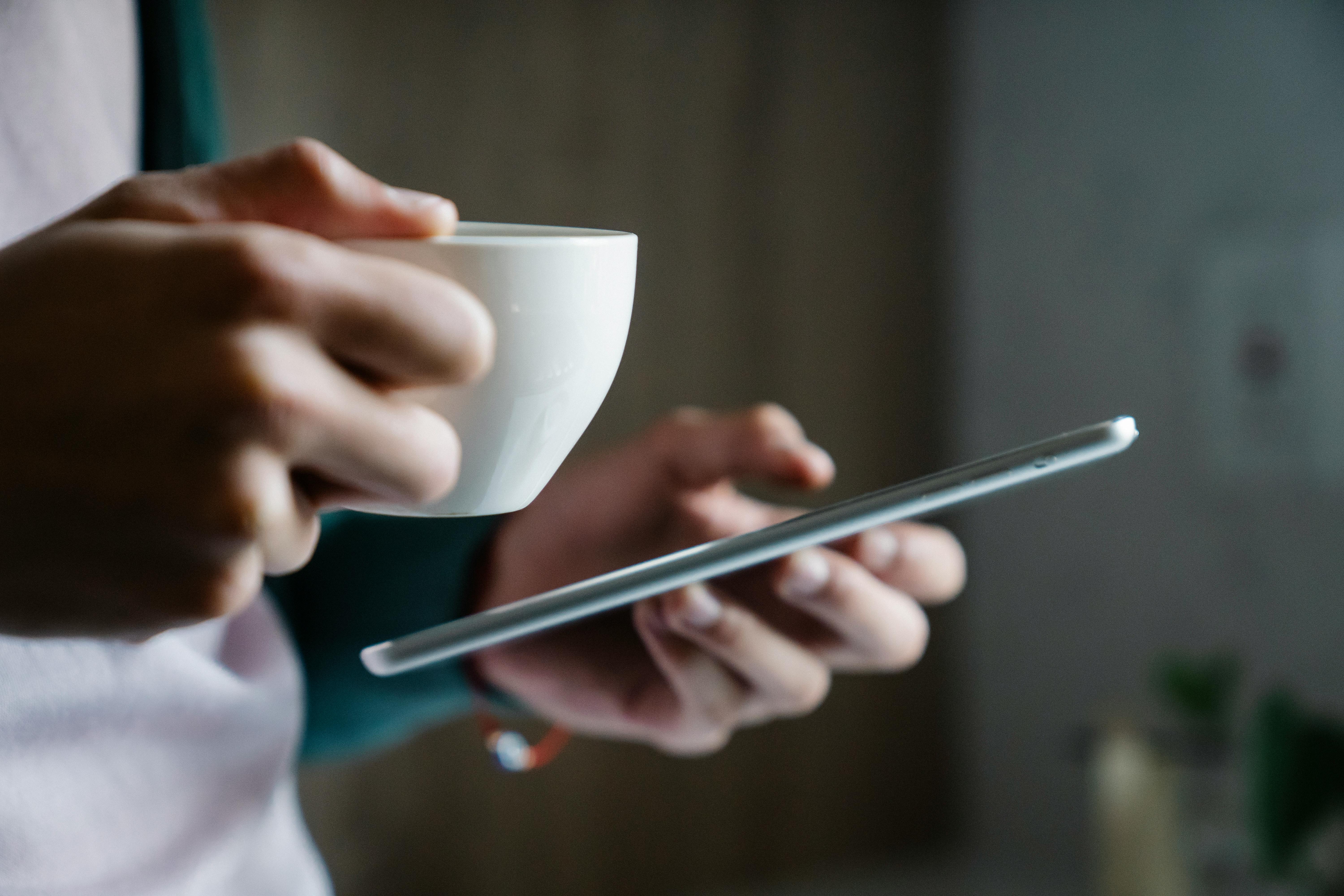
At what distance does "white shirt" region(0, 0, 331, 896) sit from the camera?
0.29 m

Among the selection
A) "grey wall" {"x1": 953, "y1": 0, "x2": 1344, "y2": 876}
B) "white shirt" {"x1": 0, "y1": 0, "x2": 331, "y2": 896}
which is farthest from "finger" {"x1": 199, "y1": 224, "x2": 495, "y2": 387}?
"grey wall" {"x1": 953, "y1": 0, "x2": 1344, "y2": 876}

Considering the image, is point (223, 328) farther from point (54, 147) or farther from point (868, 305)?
point (868, 305)

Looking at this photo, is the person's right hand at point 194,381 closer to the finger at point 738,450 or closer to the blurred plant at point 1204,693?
the finger at point 738,450

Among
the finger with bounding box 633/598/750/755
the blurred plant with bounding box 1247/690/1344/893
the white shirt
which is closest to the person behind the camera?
the white shirt

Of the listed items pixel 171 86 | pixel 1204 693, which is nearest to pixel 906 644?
pixel 171 86

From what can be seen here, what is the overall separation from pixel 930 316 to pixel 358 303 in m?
2.11

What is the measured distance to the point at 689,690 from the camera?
410mm

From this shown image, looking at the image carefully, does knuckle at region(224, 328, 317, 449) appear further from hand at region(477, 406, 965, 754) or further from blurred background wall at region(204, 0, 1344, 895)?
blurred background wall at region(204, 0, 1344, 895)

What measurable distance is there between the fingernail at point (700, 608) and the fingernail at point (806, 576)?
0.03m

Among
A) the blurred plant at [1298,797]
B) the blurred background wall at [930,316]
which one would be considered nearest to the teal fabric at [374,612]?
the blurred plant at [1298,797]

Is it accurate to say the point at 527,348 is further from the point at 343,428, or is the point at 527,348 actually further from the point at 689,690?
the point at 689,690

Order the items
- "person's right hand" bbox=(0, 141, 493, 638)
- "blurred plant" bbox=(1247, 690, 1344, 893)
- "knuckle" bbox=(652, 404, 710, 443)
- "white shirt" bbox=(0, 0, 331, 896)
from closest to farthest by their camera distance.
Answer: "person's right hand" bbox=(0, 141, 493, 638) → "white shirt" bbox=(0, 0, 331, 896) → "knuckle" bbox=(652, 404, 710, 443) → "blurred plant" bbox=(1247, 690, 1344, 893)

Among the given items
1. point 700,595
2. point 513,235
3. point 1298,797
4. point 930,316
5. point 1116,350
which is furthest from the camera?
point 930,316

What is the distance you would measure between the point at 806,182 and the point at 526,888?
56.1 inches
